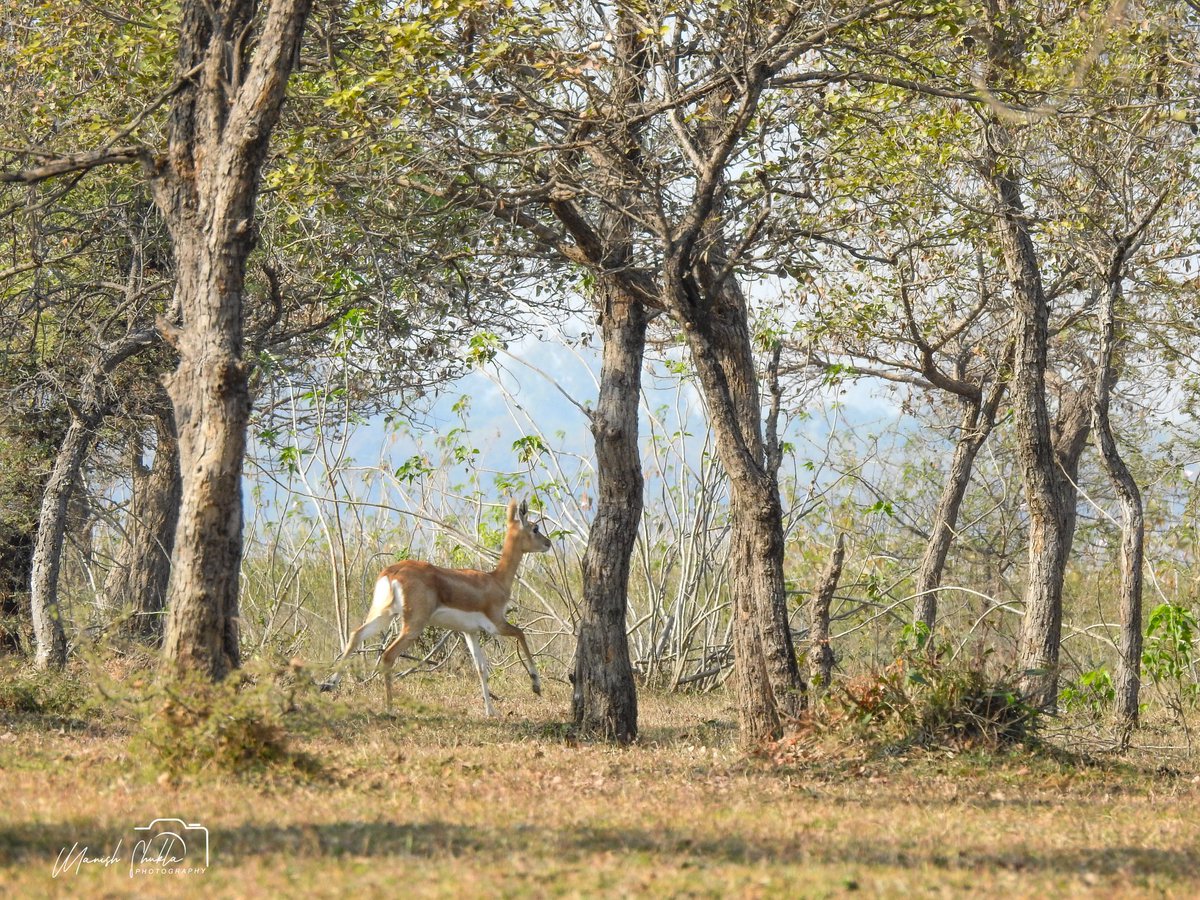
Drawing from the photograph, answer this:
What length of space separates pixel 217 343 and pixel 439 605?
672cm

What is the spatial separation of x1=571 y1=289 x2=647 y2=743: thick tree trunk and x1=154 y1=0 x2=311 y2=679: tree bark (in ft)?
13.8

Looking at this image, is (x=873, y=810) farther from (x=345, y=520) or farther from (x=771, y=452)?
(x=345, y=520)

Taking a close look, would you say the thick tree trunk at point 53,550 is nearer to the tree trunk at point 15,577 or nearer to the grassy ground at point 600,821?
the tree trunk at point 15,577

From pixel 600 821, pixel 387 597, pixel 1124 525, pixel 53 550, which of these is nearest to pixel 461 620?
pixel 387 597

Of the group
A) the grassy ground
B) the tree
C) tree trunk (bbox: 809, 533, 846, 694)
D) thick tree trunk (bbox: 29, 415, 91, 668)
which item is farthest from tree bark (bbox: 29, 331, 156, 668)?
tree trunk (bbox: 809, 533, 846, 694)

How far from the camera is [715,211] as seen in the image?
11.0m

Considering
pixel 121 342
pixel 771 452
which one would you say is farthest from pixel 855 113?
pixel 121 342

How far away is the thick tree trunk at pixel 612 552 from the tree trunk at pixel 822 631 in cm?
163

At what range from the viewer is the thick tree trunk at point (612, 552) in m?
11.5

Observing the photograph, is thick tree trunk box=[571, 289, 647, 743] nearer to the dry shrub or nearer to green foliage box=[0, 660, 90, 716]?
the dry shrub

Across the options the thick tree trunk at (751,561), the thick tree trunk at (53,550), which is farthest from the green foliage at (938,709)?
the thick tree trunk at (53,550)

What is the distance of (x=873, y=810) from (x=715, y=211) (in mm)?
5166

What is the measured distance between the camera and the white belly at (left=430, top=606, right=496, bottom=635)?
1410 cm

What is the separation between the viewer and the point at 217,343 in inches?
307
